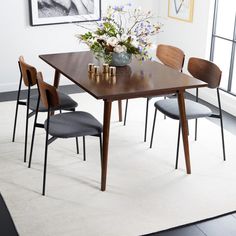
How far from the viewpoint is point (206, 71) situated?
3.96m

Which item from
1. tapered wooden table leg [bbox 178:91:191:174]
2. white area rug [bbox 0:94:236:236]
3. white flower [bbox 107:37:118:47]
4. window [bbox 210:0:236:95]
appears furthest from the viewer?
window [bbox 210:0:236:95]

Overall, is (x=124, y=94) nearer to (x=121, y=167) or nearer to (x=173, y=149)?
(x=121, y=167)

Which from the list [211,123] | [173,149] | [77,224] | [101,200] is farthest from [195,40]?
[77,224]

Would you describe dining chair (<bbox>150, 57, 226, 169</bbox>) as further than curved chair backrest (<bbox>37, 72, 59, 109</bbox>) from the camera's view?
Yes

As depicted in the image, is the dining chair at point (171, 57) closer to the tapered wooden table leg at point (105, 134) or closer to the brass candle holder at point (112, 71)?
the brass candle holder at point (112, 71)

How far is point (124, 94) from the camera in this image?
3.20 m

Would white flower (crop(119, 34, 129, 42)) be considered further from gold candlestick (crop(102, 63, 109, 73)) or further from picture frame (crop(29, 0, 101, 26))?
picture frame (crop(29, 0, 101, 26))

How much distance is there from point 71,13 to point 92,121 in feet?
8.73

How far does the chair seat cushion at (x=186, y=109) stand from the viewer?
3.71 meters

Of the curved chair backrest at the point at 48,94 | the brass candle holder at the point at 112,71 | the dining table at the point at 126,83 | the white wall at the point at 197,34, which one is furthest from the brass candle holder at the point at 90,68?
the white wall at the point at 197,34

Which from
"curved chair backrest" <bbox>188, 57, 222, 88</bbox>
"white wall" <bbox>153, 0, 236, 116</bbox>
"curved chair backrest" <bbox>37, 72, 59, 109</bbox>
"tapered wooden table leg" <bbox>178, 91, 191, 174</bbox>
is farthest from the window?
"curved chair backrest" <bbox>37, 72, 59, 109</bbox>

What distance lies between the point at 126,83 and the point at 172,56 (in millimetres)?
1171

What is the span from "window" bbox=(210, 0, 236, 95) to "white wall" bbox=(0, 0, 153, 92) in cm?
144

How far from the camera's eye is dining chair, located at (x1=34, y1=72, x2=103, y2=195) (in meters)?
3.20
